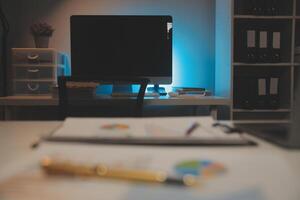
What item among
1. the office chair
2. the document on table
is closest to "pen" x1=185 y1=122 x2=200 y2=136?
the document on table

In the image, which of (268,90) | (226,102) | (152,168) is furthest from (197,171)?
(268,90)

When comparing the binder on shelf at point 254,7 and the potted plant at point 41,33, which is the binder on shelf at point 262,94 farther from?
the potted plant at point 41,33

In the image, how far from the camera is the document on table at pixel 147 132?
58 cm

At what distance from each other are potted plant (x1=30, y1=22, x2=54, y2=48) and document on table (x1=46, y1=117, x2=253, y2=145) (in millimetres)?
2235

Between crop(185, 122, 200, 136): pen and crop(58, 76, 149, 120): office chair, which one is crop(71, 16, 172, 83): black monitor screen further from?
crop(185, 122, 200, 136): pen

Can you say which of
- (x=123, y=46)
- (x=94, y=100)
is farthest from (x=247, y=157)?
(x=123, y=46)

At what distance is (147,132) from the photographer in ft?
2.11

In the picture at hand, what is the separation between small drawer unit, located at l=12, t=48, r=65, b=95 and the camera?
2.69 metres

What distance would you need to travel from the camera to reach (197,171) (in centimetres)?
41

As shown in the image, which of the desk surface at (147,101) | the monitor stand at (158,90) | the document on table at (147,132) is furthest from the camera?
the monitor stand at (158,90)

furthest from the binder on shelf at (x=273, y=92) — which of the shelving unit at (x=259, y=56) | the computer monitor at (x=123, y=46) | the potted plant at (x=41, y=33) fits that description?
the potted plant at (x=41, y=33)

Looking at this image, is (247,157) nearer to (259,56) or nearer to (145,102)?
(145,102)

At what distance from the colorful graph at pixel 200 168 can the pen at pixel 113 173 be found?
0.02 m

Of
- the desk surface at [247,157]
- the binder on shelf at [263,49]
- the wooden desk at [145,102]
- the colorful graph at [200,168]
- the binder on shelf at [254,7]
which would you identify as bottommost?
the wooden desk at [145,102]
